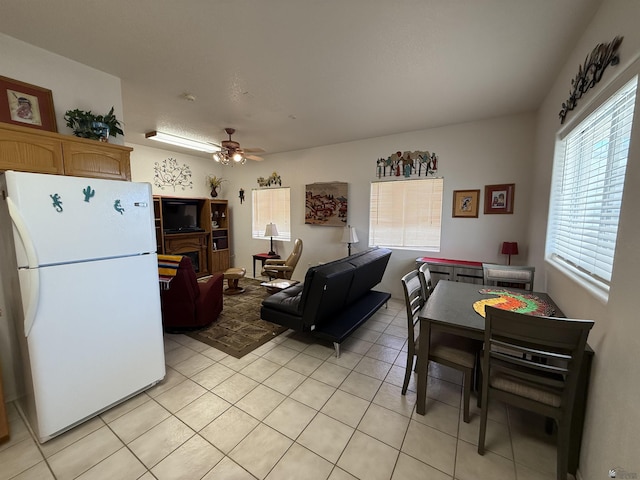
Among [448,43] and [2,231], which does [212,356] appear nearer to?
[2,231]

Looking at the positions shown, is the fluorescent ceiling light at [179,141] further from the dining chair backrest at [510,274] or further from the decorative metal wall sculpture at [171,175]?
the dining chair backrest at [510,274]

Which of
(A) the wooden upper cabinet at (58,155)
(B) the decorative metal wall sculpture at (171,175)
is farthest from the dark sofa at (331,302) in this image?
(B) the decorative metal wall sculpture at (171,175)

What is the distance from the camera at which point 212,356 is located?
8.60 ft

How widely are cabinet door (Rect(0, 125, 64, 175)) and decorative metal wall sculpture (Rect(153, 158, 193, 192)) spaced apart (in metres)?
3.73

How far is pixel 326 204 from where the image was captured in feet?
16.1

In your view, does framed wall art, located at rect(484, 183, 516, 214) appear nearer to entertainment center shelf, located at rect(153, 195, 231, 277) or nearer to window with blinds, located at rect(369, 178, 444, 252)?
window with blinds, located at rect(369, 178, 444, 252)

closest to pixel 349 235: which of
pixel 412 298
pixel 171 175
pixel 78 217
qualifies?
pixel 412 298

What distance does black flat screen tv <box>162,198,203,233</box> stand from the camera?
5.22m

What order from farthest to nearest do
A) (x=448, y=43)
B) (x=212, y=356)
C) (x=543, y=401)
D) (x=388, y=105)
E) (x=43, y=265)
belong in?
(x=388, y=105) → (x=212, y=356) → (x=448, y=43) → (x=43, y=265) → (x=543, y=401)

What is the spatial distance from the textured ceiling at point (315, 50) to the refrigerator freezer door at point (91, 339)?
5.61 feet

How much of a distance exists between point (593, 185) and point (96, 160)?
149 inches

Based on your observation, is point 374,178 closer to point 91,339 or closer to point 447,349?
point 447,349

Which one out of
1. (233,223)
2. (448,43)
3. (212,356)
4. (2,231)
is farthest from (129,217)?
(233,223)

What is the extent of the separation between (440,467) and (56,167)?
3263 mm
